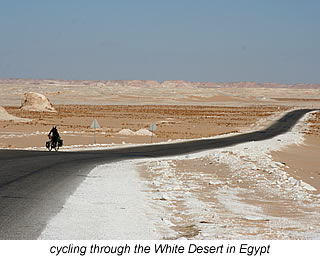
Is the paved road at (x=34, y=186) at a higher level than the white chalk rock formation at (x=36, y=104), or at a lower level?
higher

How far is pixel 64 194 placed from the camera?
14.0m

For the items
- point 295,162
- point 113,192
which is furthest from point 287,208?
point 295,162

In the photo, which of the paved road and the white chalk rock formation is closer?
the paved road

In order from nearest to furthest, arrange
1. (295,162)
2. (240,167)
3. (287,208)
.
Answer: (287,208) < (240,167) < (295,162)

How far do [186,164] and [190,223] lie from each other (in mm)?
12579

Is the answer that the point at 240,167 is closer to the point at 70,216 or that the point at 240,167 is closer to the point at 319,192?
the point at 319,192

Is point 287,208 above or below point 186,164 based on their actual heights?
above

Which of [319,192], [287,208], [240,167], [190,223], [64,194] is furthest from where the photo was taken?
[240,167]

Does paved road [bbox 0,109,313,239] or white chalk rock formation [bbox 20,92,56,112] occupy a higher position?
paved road [bbox 0,109,313,239]

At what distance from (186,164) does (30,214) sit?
12714 millimetres

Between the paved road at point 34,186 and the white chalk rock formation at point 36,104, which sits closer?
the paved road at point 34,186

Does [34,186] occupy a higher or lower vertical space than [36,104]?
higher

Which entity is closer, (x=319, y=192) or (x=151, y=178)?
(x=319, y=192)

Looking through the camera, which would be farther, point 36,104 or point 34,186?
point 36,104
